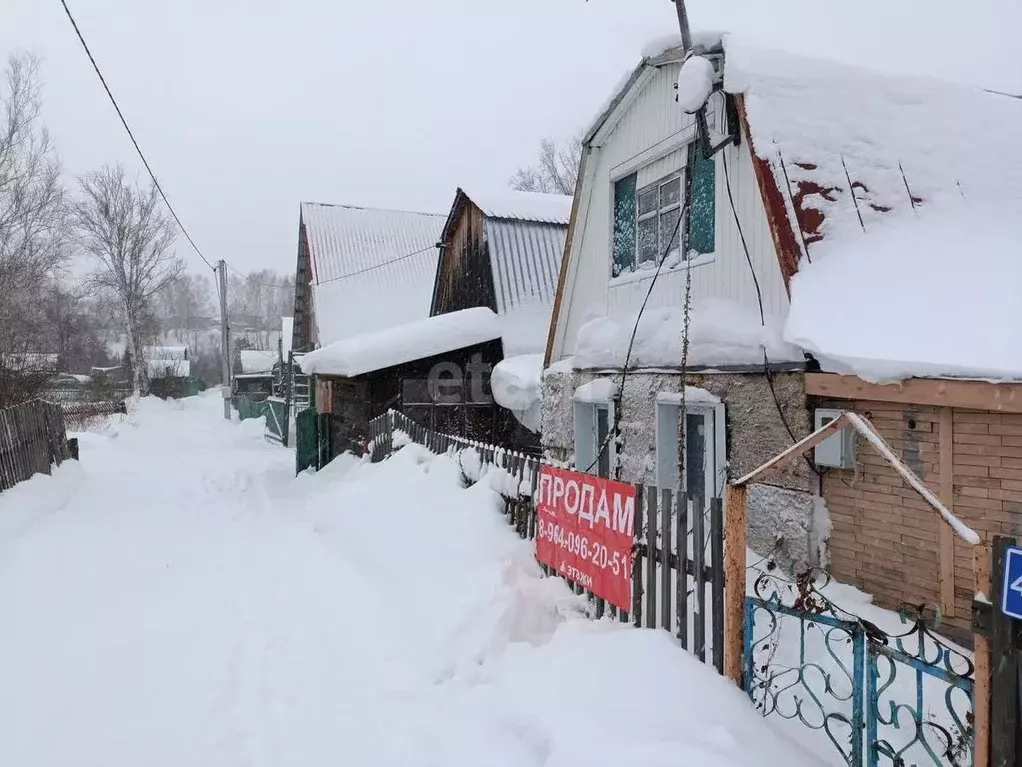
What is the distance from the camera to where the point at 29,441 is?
11055mm

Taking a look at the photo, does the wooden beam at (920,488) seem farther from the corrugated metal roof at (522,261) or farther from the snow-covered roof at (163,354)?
the snow-covered roof at (163,354)

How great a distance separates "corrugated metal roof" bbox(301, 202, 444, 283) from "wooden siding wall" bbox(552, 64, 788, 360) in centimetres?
1383

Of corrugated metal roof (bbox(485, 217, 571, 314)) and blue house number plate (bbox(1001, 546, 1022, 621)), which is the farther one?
corrugated metal roof (bbox(485, 217, 571, 314))

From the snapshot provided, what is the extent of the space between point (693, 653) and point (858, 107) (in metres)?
5.37

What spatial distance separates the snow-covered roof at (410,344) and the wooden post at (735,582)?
10703 mm

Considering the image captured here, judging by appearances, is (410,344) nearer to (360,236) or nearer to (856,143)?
(856,143)

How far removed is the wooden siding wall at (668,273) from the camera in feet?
20.9

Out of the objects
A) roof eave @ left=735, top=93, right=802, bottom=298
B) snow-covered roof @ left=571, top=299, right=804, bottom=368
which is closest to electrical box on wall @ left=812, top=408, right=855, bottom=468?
snow-covered roof @ left=571, top=299, right=804, bottom=368

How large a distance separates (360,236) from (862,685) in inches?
905

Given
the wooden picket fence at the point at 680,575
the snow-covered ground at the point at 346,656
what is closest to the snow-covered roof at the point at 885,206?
the wooden picket fence at the point at 680,575

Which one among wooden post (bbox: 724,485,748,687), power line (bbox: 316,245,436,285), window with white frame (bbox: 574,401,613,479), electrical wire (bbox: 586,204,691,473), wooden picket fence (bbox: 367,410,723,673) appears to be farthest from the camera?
power line (bbox: 316,245,436,285)

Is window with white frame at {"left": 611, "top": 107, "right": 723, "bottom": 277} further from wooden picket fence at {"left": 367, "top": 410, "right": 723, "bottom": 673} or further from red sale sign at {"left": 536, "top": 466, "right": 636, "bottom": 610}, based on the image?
wooden picket fence at {"left": 367, "top": 410, "right": 723, "bottom": 673}

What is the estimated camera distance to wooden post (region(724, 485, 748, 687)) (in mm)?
3691

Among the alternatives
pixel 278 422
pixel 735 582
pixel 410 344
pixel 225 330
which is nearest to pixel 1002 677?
pixel 735 582
